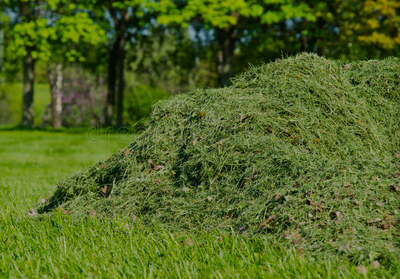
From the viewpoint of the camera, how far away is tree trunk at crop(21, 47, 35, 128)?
51.4ft

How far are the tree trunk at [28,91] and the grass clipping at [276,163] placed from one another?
13298 mm

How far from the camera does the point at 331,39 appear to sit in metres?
16.1

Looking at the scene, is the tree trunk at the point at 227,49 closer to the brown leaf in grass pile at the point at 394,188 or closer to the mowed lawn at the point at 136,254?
the mowed lawn at the point at 136,254

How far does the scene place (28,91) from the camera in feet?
51.9

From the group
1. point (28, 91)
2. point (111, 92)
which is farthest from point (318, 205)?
point (28, 91)

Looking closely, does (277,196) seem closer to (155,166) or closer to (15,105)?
(155,166)

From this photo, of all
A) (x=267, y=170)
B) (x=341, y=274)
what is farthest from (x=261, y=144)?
(x=341, y=274)

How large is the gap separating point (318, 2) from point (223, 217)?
43.4ft

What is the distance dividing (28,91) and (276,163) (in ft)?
49.1

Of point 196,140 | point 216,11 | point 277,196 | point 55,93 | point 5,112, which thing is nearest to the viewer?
point 277,196

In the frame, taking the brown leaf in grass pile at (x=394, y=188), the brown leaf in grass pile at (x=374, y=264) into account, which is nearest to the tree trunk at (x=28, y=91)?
the brown leaf in grass pile at (x=394, y=188)

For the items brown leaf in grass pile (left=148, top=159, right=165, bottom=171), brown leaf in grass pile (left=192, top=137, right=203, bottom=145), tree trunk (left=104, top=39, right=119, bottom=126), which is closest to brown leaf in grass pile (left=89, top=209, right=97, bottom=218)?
brown leaf in grass pile (left=148, top=159, right=165, bottom=171)

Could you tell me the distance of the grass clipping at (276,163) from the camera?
2758mm

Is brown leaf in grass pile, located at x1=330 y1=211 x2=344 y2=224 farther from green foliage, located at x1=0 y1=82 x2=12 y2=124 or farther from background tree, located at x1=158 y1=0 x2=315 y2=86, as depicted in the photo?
green foliage, located at x1=0 y1=82 x2=12 y2=124
